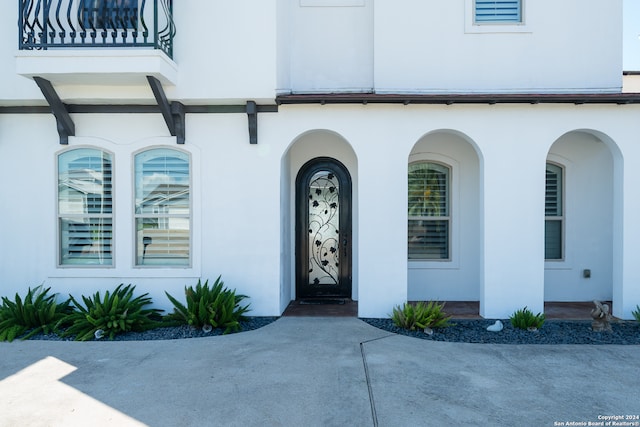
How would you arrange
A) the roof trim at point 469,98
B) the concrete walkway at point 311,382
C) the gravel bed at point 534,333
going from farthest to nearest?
1. the roof trim at point 469,98
2. the gravel bed at point 534,333
3. the concrete walkway at point 311,382

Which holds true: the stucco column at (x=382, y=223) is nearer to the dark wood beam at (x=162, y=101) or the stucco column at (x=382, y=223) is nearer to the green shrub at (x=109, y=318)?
the dark wood beam at (x=162, y=101)

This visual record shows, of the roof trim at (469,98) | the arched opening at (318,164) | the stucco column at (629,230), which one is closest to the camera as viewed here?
the roof trim at (469,98)

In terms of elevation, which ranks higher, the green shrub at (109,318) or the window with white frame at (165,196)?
the window with white frame at (165,196)

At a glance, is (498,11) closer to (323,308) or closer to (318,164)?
(318,164)

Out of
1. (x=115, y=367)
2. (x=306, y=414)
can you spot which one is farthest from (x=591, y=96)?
(x=115, y=367)

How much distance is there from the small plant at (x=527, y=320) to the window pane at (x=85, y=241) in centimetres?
650

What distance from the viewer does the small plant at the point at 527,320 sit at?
6.68m

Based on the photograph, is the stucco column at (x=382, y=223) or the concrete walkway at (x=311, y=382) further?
the stucco column at (x=382, y=223)

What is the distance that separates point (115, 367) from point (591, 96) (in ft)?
24.8

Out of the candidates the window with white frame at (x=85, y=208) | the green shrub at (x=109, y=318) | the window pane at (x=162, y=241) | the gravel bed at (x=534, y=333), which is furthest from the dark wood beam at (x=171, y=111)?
the gravel bed at (x=534, y=333)

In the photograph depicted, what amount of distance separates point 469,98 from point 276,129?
3020 millimetres

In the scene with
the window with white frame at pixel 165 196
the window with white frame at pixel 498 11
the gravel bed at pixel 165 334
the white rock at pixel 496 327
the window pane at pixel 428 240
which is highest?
the window with white frame at pixel 498 11

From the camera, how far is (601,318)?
21.6 feet

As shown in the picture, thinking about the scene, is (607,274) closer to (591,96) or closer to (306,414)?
(591,96)
